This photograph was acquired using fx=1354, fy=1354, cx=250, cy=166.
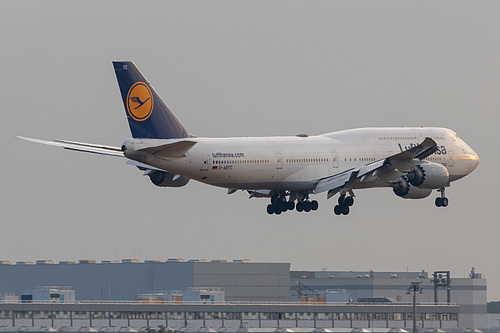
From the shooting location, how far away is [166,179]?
348 feet

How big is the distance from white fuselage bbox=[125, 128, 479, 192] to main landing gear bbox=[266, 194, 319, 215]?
2.14m

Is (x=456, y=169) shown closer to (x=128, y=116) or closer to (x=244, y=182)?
(x=244, y=182)

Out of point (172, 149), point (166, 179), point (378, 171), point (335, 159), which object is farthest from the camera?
point (335, 159)

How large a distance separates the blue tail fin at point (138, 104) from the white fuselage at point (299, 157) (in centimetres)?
123

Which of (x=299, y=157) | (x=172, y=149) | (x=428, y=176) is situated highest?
(x=299, y=157)

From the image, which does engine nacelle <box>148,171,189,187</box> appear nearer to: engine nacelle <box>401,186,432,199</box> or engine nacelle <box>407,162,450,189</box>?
engine nacelle <box>407,162,450,189</box>

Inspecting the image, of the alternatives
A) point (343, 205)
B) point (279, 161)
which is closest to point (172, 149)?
point (279, 161)

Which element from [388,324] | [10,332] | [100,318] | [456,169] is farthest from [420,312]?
[456,169]

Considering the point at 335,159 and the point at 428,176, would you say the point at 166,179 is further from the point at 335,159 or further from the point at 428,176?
the point at 428,176

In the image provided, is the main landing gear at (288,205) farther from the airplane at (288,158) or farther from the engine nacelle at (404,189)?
the engine nacelle at (404,189)

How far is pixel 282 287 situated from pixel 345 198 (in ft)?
302

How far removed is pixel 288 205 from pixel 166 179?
11411 mm

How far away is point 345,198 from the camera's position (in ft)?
358

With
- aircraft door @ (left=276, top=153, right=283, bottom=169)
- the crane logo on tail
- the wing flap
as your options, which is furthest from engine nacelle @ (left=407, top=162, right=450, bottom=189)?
the crane logo on tail
